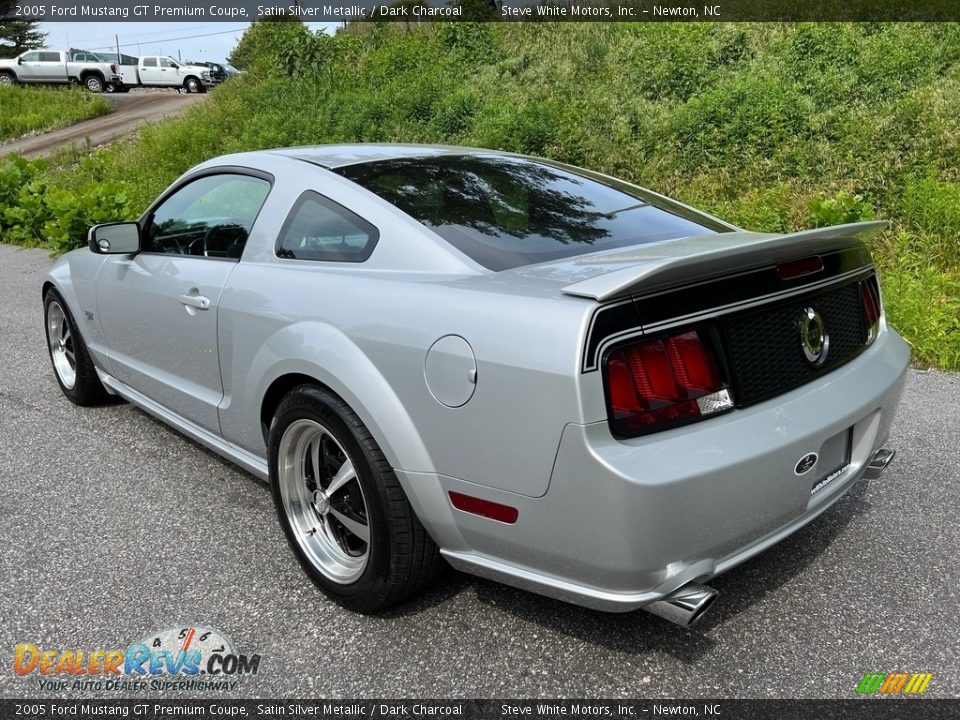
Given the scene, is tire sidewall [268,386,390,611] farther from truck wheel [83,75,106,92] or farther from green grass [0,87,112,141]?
truck wheel [83,75,106,92]

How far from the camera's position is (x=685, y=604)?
2100 millimetres

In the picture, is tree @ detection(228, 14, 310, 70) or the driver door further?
tree @ detection(228, 14, 310, 70)

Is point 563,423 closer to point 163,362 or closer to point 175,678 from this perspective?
point 175,678

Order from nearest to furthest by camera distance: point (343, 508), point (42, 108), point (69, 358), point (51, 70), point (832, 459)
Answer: point (832, 459)
point (343, 508)
point (69, 358)
point (42, 108)
point (51, 70)

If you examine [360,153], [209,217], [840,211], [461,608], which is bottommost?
[461,608]

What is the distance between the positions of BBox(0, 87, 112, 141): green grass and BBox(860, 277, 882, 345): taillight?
27055 millimetres

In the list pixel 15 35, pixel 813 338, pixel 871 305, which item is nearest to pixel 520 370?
→ pixel 813 338

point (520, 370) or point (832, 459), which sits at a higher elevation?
point (520, 370)

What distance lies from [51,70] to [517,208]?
1379 inches

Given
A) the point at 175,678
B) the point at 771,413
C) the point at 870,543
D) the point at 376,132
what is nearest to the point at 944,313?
the point at 870,543

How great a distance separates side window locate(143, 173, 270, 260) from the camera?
3.26 metres

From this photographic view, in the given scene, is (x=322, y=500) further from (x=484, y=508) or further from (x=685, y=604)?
(x=685, y=604)
